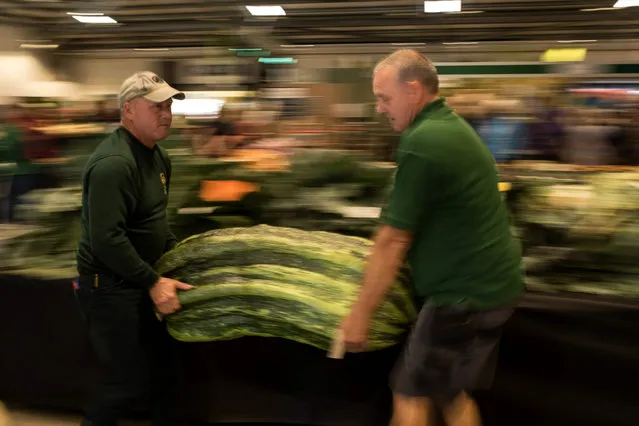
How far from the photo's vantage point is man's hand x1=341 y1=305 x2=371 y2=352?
154 centimetres

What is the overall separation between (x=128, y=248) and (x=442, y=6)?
21.0 feet

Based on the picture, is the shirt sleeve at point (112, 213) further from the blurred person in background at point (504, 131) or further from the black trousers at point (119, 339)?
the blurred person in background at point (504, 131)

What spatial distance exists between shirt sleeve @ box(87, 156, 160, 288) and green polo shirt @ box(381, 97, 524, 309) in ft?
2.51

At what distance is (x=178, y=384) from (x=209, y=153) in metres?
0.93

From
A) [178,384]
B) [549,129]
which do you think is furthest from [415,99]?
[549,129]

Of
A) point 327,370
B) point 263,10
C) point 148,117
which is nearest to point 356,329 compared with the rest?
point 327,370

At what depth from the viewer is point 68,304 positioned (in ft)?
7.38

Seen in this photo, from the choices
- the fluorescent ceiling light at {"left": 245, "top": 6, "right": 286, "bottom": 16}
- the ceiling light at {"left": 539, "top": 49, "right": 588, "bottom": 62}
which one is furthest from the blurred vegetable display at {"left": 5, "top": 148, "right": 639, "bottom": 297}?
the fluorescent ceiling light at {"left": 245, "top": 6, "right": 286, "bottom": 16}

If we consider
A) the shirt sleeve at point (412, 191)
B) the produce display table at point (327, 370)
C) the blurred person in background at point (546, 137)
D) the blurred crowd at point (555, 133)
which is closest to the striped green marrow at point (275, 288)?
the produce display table at point (327, 370)

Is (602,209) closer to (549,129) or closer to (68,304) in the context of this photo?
(549,129)

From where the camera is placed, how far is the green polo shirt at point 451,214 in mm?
1435

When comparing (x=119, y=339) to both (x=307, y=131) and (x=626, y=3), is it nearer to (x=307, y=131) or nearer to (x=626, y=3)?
(x=307, y=131)

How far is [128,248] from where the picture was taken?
5.59ft

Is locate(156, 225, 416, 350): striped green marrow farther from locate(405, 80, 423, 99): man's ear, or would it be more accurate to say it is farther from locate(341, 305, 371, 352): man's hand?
locate(405, 80, 423, 99): man's ear
